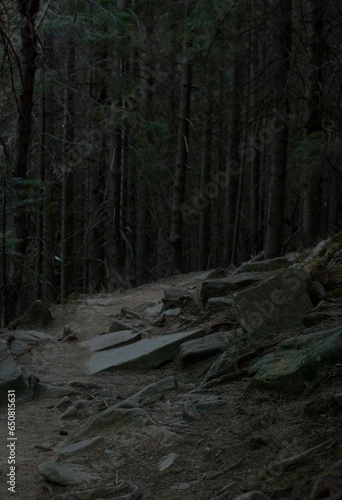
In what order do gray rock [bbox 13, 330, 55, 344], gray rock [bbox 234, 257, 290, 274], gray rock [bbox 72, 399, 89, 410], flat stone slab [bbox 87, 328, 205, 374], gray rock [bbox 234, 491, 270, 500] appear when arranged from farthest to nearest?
gray rock [bbox 234, 257, 290, 274] < gray rock [bbox 13, 330, 55, 344] < flat stone slab [bbox 87, 328, 205, 374] < gray rock [bbox 72, 399, 89, 410] < gray rock [bbox 234, 491, 270, 500]

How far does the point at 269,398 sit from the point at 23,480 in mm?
1671

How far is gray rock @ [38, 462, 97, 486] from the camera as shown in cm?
378

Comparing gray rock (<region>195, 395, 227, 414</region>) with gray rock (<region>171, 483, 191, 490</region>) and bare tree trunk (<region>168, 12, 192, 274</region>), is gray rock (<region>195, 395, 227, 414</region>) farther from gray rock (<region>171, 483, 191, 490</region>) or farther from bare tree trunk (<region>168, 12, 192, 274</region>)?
bare tree trunk (<region>168, 12, 192, 274</region>)

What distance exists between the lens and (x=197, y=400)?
4.85 metres

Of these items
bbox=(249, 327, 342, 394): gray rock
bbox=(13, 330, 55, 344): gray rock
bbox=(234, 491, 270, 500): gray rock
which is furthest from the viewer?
bbox=(13, 330, 55, 344): gray rock

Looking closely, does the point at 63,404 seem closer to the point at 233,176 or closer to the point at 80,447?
the point at 80,447

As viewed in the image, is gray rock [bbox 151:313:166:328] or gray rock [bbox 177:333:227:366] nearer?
gray rock [bbox 177:333:227:366]

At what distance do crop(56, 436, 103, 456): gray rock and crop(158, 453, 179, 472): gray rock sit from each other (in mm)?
574

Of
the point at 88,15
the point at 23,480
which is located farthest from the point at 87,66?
the point at 23,480

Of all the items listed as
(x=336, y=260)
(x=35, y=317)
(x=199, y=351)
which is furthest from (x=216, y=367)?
(x=35, y=317)

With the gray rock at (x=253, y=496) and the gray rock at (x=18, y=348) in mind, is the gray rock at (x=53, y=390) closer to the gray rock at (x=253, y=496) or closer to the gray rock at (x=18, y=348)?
the gray rock at (x=18, y=348)

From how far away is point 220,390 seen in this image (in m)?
5.00

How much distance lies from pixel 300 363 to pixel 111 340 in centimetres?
355

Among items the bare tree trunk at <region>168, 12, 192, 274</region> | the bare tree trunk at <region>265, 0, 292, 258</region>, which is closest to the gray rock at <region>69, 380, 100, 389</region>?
the bare tree trunk at <region>265, 0, 292, 258</region>
